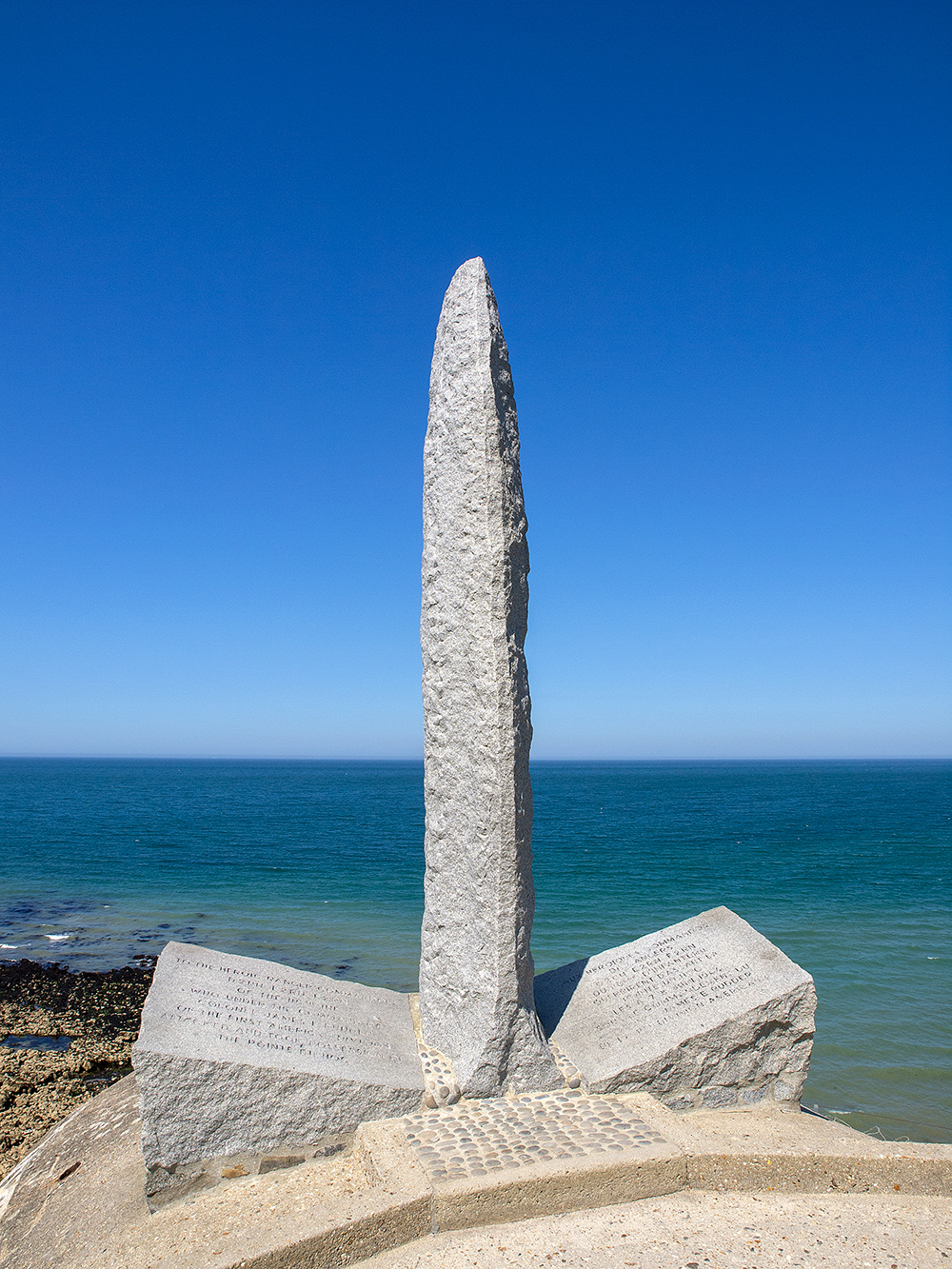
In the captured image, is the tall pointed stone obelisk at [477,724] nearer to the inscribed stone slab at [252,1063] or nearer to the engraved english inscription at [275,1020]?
the engraved english inscription at [275,1020]

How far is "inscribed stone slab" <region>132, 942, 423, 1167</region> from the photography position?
369cm

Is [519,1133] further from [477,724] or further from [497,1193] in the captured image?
[477,724]

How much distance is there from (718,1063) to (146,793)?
59194 millimetres

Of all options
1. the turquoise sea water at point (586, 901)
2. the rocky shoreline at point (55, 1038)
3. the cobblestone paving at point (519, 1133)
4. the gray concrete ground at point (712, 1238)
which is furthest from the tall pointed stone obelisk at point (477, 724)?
the turquoise sea water at point (586, 901)

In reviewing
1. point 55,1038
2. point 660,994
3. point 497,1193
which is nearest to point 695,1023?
point 660,994

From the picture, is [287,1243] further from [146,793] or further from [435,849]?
[146,793]

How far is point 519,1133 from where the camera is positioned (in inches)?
152

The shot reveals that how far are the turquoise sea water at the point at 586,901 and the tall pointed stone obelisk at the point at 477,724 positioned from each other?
4.04 meters

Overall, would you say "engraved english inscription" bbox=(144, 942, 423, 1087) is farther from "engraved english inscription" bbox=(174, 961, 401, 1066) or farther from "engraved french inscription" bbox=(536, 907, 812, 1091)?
"engraved french inscription" bbox=(536, 907, 812, 1091)

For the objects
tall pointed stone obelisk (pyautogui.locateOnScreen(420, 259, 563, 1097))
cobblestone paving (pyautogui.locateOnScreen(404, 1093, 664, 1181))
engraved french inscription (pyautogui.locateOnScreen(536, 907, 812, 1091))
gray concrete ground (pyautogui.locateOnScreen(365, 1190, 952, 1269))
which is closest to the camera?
gray concrete ground (pyautogui.locateOnScreen(365, 1190, 952, 1269))

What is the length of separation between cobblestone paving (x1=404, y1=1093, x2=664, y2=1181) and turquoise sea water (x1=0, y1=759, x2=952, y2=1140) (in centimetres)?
372

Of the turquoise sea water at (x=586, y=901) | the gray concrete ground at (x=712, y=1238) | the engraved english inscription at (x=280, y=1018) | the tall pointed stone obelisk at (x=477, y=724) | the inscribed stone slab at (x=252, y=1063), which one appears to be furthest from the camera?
the turquoise sea water at (x=586, y=901)

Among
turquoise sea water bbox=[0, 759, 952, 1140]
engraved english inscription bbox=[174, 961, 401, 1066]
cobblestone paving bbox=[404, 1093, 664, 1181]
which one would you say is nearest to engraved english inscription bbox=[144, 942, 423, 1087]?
engraved english inscription bbox=[174, 961, 401, 1066]

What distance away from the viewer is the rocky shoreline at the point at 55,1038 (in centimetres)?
579
